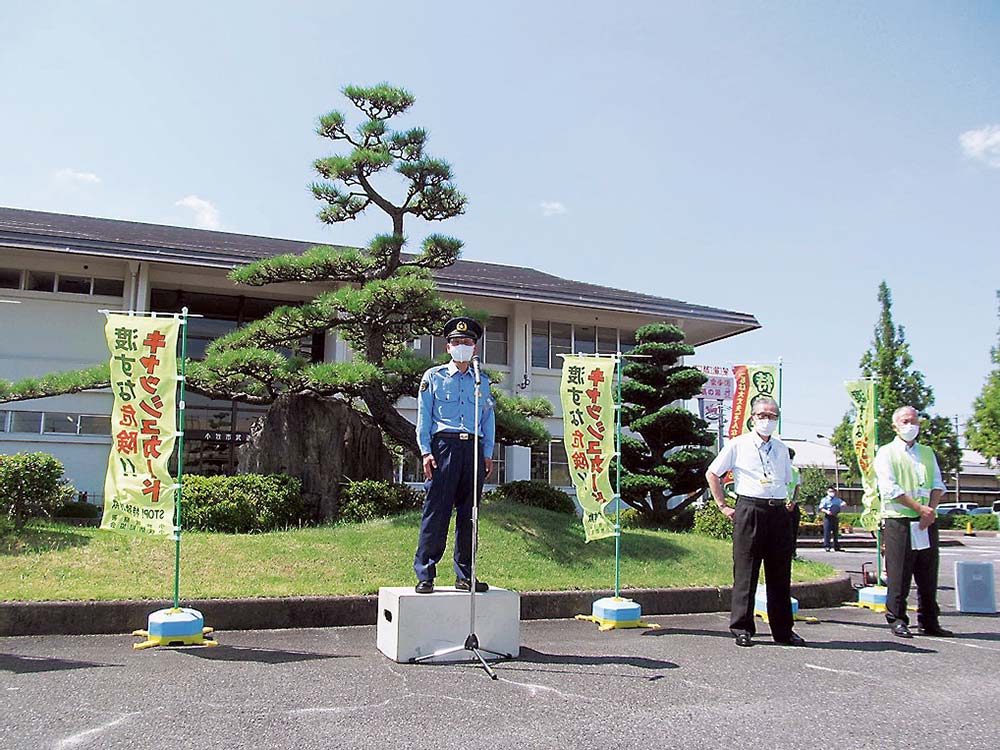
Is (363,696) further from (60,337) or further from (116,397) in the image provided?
(60,337)

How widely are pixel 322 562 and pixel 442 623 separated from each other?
115 inches

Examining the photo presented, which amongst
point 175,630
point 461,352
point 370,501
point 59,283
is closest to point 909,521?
point 461,352

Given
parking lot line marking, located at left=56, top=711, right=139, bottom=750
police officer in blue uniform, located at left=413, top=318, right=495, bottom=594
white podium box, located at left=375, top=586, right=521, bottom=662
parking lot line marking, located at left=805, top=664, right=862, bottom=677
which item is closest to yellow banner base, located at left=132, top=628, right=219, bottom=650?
white podium box, located at left=375, top=586, right=521, bottom=662

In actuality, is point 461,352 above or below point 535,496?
above

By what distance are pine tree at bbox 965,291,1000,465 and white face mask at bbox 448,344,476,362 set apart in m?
32.9

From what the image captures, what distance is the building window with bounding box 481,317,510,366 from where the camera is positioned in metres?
21.1

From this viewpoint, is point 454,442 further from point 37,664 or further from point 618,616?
point 37,664

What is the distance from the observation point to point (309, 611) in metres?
6.38

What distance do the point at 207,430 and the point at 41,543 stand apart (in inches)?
513

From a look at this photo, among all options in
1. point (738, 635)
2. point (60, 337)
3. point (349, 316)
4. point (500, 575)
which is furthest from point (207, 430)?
point (738, 635)

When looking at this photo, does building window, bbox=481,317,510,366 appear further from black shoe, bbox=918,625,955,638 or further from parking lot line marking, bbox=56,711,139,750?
parking lot line marking, bbox=56,711,139,750

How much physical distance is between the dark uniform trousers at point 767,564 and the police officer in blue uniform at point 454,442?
1921mm

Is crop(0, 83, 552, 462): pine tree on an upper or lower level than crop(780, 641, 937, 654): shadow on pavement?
upper

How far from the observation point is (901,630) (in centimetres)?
594
